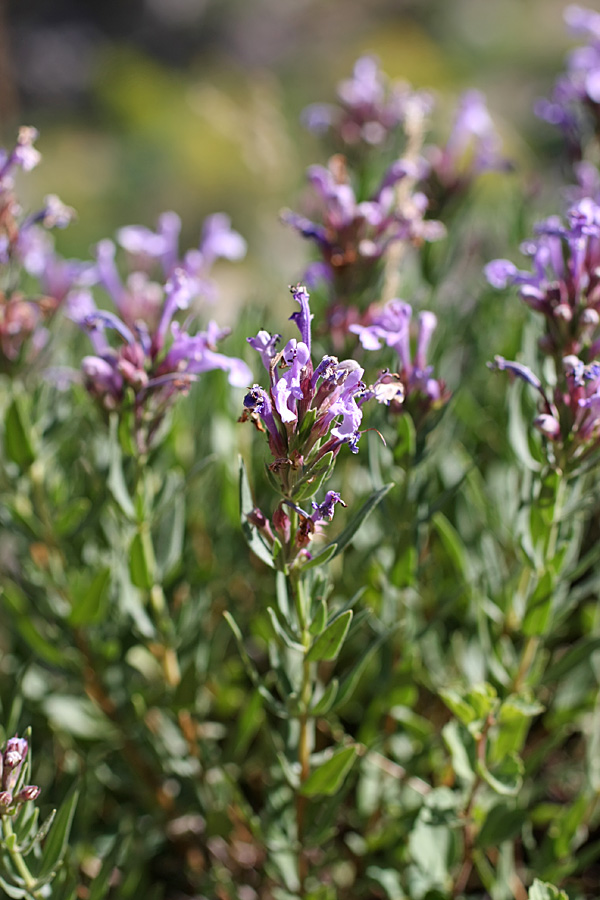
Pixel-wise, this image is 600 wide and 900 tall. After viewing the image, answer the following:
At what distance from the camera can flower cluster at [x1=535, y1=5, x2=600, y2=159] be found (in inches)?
97.3

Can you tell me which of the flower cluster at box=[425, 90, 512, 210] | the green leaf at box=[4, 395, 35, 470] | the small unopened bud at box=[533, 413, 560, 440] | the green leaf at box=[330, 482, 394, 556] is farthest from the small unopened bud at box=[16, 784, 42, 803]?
the flower cluster at box=[425, 90, 512, 210]

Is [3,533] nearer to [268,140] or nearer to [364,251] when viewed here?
[364,251]

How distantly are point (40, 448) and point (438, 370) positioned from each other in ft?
3.18

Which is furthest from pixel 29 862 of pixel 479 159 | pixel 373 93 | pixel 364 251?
pixel 373 93

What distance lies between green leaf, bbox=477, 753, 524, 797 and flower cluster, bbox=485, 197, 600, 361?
0.80 metres

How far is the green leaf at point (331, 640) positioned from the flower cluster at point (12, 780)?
51 cm

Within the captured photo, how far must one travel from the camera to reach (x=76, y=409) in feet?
7.53

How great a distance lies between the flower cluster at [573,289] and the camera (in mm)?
1604

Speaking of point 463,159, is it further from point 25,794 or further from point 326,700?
point 25,794

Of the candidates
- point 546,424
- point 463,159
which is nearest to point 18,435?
point 546,424

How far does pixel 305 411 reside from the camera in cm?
129

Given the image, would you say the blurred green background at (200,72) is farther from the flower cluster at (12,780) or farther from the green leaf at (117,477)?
the flower cluster at (12,780)

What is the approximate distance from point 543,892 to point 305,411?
99 centimetres

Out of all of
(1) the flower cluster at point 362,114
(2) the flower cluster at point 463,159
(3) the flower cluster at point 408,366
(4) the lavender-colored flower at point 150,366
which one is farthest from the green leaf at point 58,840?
(1) the flower cluster at point 362,114
